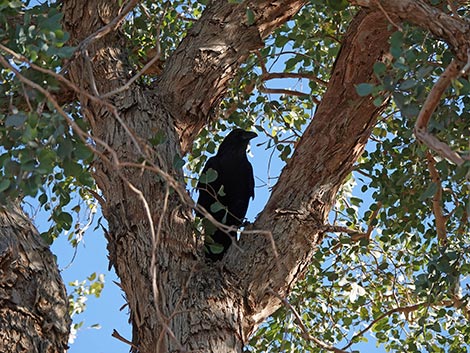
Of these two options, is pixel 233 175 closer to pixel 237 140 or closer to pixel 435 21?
pixel 237 140

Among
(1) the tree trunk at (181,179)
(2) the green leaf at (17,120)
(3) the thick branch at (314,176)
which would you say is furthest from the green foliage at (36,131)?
(3) the thick branch at (314,176)

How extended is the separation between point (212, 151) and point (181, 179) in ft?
3.09

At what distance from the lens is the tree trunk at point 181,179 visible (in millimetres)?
3004

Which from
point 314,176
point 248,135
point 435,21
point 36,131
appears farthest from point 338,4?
point 248,135

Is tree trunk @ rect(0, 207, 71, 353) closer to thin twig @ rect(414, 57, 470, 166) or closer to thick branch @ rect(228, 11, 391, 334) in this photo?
thick branch @ rect(228, 11, 391, 334)

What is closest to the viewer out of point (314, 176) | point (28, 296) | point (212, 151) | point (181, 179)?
point (28, 296)

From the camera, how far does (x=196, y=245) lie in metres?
3.20

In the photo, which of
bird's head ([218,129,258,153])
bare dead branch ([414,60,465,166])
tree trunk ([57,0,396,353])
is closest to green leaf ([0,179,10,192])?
tree trunk ([57,0,396,353])

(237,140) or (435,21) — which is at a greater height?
(237,140)

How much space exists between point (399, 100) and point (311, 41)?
1.66 metres

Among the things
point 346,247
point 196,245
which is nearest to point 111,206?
point 196,245

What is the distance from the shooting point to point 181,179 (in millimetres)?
3256

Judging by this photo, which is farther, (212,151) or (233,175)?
(233,175)

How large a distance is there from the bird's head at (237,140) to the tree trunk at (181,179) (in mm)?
1153
